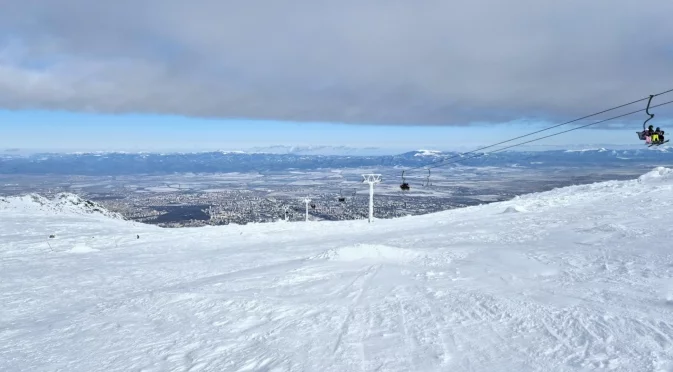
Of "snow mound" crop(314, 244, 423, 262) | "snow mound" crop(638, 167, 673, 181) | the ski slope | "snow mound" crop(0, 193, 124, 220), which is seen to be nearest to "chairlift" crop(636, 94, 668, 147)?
the ski slope

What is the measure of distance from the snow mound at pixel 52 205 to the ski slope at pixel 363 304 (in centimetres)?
2472

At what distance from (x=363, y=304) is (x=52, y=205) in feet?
162

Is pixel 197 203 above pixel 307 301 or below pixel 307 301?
below

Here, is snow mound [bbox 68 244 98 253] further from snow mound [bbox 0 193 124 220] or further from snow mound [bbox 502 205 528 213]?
snow mound [bbox 502 205 528 213]

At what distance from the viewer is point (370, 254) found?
14477 mm

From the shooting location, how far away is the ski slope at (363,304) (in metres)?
6.59

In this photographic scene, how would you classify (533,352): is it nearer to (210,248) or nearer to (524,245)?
(524,245)

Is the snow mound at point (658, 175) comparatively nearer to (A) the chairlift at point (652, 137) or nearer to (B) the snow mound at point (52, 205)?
(A) the chairlift at point (652, 137)

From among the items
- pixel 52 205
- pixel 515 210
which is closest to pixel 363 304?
pixel 515 210

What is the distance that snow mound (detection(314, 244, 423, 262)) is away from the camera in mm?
14125

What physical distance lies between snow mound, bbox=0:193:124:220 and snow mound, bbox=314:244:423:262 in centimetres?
3311

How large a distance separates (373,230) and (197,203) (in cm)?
9432

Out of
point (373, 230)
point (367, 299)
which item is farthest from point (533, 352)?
point (373, 230)

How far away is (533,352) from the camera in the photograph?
21.1 ft
